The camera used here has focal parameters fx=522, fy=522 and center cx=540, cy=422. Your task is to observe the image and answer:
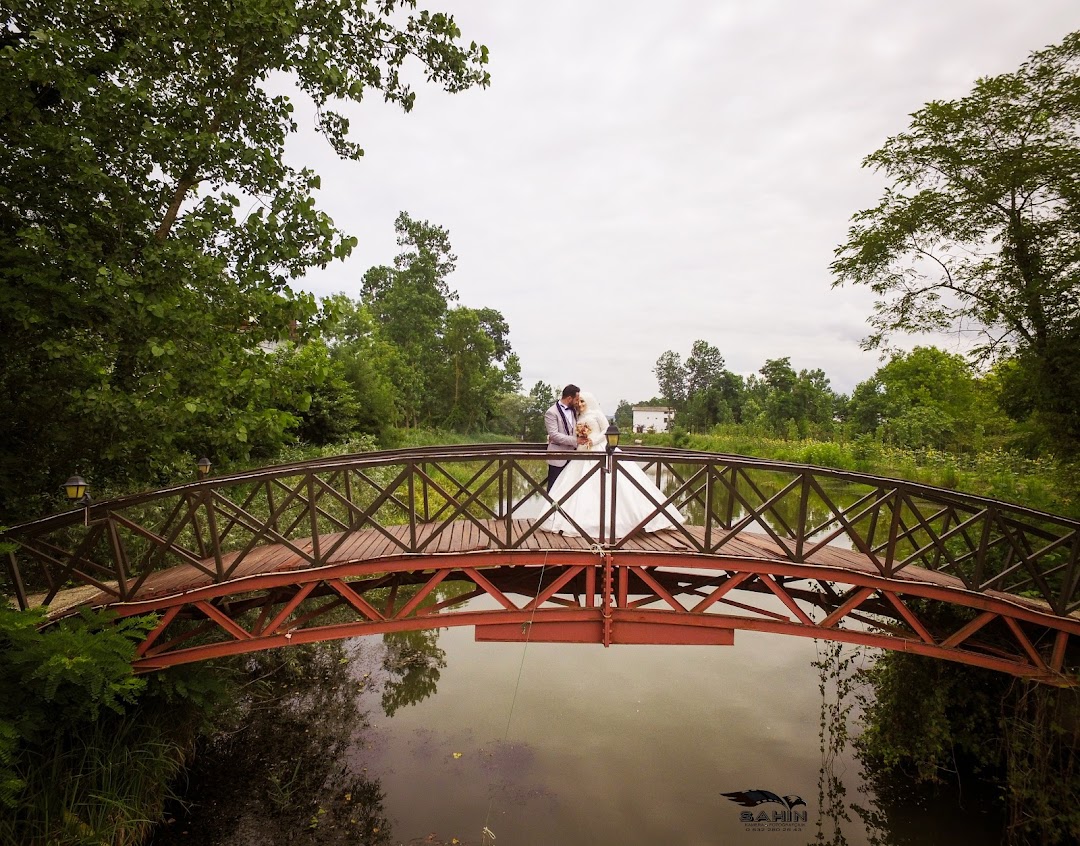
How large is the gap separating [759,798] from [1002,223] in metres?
10.5

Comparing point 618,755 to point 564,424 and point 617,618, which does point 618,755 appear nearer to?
point 617,618

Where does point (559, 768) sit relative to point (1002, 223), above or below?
below

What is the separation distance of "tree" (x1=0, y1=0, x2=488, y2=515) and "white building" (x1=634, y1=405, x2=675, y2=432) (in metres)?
81.0

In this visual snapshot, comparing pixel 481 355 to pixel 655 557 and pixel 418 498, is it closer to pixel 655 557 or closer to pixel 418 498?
pixel 418 498

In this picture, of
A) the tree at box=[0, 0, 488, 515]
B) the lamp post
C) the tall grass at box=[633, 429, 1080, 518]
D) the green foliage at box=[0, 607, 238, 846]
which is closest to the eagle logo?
the lamp post

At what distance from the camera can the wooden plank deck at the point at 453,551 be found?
6.09m

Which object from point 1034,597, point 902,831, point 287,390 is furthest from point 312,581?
point 1034,597

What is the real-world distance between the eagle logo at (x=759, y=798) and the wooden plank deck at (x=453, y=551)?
3172 mm

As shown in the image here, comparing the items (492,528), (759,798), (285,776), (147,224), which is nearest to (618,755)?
(759,798)

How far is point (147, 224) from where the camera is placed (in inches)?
268

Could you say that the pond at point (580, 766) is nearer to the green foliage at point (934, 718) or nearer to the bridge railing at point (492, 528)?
the green foliage at point (934, 718)

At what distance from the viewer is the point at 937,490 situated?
566 centimetres

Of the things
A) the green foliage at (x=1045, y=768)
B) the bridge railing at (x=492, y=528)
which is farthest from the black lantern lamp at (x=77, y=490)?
the green foliage at (x=1045, y=768)

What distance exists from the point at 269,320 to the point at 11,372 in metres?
3.03
